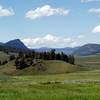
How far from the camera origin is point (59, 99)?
16484 mm

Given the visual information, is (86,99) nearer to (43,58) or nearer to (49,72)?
(49,72)

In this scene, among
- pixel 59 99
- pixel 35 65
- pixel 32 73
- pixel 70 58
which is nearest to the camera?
pixel 59 99

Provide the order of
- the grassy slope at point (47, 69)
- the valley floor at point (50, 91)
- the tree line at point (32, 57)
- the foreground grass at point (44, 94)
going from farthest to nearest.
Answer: the tree line at point (32, 57) → the grassy slope at point (47, 69) → the valley floor at point (50, 91) → the foreground grass at point (44, 94)

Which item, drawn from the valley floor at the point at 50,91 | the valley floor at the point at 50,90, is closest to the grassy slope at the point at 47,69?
the valley floor at the point at 50,90

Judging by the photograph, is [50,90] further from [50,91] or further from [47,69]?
[47,69]

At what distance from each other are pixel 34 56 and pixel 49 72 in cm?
3911

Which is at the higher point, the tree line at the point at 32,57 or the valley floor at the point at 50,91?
the tree line at the point at 32,57

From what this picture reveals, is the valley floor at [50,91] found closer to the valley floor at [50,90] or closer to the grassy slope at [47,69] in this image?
the valley floor at [50,90]

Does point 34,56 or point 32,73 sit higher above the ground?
point 34,56

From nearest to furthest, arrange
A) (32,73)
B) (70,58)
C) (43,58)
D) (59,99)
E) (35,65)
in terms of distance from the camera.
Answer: (59,99)
(32,73)
(35,65)
(43,58)
(70,58)

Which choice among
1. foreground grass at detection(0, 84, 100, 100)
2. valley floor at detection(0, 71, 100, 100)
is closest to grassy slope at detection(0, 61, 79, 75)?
valley floor at detection(0, 71, 100, 100)

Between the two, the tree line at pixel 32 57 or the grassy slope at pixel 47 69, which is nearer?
the grassy slope at pixel 47 69

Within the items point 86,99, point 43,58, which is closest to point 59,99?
point 86,99

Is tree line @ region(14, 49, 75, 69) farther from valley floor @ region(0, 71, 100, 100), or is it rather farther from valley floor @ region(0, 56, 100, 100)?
valley floor @ region(0, 71, 100, 100)
